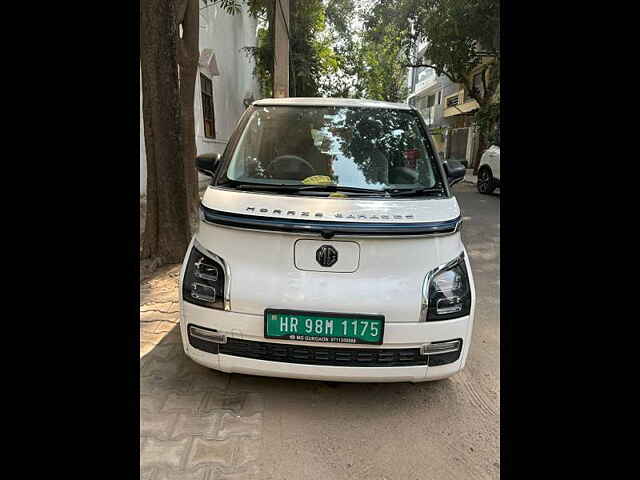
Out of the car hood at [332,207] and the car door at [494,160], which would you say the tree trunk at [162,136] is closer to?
the car hood at [332,207]

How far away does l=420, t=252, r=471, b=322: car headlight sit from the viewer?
7.35 ft

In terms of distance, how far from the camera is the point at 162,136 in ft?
14.8

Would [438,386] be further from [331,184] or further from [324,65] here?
[324,65]

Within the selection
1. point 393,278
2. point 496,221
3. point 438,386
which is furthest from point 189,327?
point 496,221

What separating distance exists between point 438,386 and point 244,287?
1454 mm

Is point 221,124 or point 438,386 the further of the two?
point 221,124

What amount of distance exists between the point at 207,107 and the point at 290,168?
10270 millimetres

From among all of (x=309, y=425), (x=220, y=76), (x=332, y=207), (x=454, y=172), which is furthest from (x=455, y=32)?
(x=309, y=425)

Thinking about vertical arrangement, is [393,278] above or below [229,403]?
above

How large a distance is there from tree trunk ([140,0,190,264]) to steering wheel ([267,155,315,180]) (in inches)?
80.8

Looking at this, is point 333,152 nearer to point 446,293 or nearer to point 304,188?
point 304,188

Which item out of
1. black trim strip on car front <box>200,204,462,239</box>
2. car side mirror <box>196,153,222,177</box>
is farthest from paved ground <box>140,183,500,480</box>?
car side mirror <box>196,153,222,177</box>

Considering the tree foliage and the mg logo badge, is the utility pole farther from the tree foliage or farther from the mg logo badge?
the tree foliage

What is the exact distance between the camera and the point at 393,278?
2.25m
